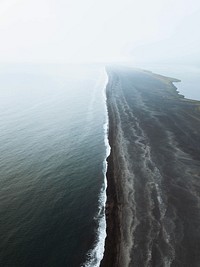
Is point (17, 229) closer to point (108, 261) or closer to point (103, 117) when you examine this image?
point (108, 261)

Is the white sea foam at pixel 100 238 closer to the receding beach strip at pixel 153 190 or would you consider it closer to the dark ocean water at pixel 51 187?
the dark ocean water at pixel 51 187

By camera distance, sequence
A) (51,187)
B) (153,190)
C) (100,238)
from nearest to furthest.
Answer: (100,238) → (51,187) → (153,190)

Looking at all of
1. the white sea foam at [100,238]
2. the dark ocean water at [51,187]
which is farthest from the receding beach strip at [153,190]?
the dark ocean water at [51,187]

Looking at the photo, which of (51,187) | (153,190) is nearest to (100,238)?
(51,187)

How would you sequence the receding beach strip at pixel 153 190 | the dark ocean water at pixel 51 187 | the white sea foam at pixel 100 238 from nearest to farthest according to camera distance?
the white sea foam at pixel 100 238, the dark ocean water at pixel 51 187, the receding beach strip at pixel 153 190

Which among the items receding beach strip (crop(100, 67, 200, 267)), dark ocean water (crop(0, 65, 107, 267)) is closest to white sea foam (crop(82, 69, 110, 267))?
dark ocean water (crop(0, 65, 107, 267))

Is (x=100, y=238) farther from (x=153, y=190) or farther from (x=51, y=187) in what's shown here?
(x=153, y=190)
